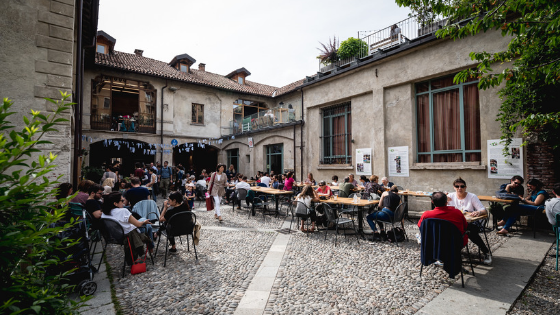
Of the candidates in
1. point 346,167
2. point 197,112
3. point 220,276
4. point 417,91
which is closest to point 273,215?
point 346,167

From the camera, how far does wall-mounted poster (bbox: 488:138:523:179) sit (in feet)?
24.8

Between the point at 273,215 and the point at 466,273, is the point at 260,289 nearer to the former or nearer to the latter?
the point at 466,273

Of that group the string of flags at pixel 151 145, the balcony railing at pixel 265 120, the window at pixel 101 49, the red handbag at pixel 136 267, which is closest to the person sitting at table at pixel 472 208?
the red handbag at pixel 136 267

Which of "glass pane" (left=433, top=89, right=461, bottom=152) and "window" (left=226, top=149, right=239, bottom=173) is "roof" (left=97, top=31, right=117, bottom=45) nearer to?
"window" (left=226, top=149, right=239, bottom=173)

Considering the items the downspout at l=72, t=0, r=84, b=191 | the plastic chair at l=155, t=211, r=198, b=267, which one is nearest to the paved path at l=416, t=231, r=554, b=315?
the plastic chair at l=155, t=211, r=198, b=267

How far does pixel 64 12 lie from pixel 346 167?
34.8 ft

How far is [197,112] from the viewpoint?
20.6 m

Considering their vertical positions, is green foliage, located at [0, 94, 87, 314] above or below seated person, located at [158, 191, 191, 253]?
above

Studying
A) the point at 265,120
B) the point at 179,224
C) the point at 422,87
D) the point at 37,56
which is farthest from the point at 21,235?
the point at 265,120

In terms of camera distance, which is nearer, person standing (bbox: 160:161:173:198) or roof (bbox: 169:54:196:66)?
person standing (bbox: 160:161:173:198)

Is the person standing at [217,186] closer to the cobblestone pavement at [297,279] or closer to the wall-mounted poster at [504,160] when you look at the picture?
the cobblestone pavement at [297,279]

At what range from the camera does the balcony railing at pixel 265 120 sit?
15.8 metres

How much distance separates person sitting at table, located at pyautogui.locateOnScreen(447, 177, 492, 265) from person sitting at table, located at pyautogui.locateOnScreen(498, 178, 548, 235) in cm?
211

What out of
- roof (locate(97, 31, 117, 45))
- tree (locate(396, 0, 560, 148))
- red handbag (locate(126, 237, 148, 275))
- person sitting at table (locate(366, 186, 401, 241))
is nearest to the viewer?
tree (locate(396, 0, 560, 148))
